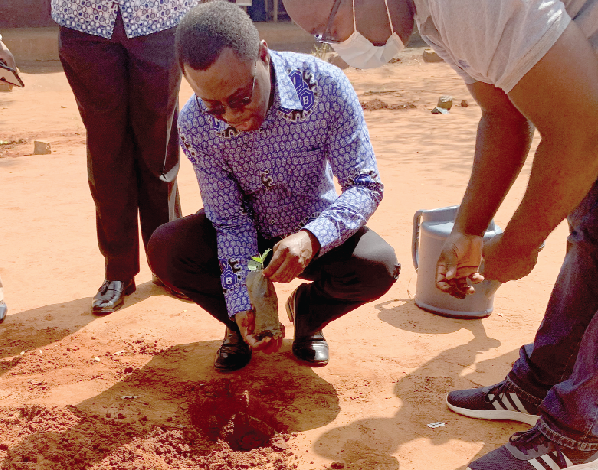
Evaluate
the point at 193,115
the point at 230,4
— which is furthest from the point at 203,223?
the point at 230,4

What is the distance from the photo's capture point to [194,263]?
2785mm

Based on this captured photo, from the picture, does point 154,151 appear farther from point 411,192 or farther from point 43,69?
point 43,69

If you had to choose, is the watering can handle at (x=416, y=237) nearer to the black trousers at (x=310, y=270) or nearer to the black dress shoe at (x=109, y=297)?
the black trousers at (x=310, y=270)

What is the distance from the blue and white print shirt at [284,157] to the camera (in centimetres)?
258

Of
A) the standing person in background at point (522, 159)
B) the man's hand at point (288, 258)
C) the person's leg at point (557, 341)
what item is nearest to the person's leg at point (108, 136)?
the man's hand at point (288, 258)

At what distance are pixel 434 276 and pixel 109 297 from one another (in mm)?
1649

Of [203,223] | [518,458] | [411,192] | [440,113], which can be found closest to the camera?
[518,458]

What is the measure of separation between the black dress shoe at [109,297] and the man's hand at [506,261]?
2.14m

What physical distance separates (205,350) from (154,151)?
107 cm

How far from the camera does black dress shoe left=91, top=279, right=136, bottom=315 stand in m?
3.52

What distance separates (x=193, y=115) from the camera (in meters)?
2.64

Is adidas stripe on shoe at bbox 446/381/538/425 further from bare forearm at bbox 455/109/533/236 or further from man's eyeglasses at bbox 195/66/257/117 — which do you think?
man's eyeglasses at bbox 195/66/257/117

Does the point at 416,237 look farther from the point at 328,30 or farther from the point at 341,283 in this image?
the point at 328,30

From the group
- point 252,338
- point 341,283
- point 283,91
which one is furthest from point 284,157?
point 252,338
